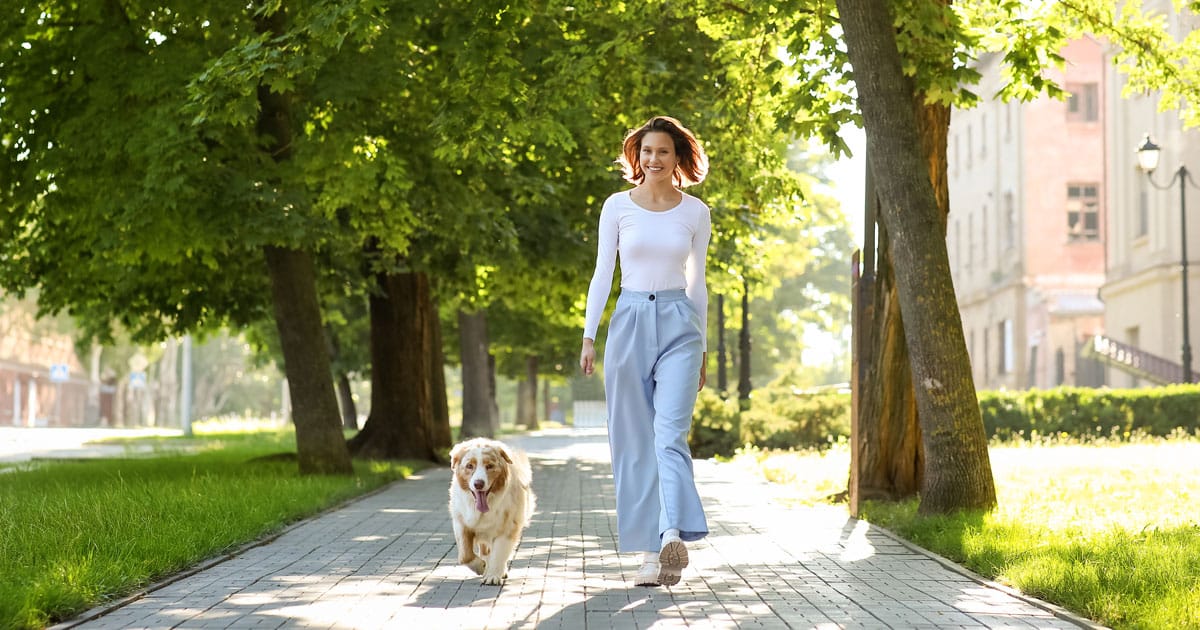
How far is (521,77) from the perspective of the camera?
54.1 ft

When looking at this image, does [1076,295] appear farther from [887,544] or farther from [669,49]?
[887,544]

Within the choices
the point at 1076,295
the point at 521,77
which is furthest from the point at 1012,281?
the point at 521,77

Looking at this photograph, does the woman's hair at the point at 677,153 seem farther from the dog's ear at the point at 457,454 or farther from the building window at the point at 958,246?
the building window at the point at 958,246

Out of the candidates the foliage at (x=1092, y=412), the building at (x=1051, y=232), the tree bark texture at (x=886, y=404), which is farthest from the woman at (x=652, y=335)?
the building at (x=1051, y=232)

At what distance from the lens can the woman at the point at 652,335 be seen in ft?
25.4

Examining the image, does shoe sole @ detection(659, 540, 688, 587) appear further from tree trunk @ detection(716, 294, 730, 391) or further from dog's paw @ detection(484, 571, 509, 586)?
tree trunk @ detection(716, 294, 730, 391)

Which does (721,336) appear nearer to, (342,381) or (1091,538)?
(342,381)

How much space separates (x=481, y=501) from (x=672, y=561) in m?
1.15

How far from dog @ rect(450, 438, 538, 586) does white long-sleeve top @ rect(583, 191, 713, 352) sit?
3.24ft

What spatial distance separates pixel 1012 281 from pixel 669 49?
42.6 metres

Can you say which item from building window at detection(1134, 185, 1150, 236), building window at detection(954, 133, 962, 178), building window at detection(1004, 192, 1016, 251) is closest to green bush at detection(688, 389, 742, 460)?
building window at detection(1134, 185, 1150, 236)

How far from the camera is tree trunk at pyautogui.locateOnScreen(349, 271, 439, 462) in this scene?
24.6 m

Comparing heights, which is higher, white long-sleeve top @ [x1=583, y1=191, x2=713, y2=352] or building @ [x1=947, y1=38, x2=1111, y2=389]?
building @ [x1=947, y1=38, x2=1111, y2=389]

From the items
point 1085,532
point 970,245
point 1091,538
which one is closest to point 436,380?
point 1085,532
